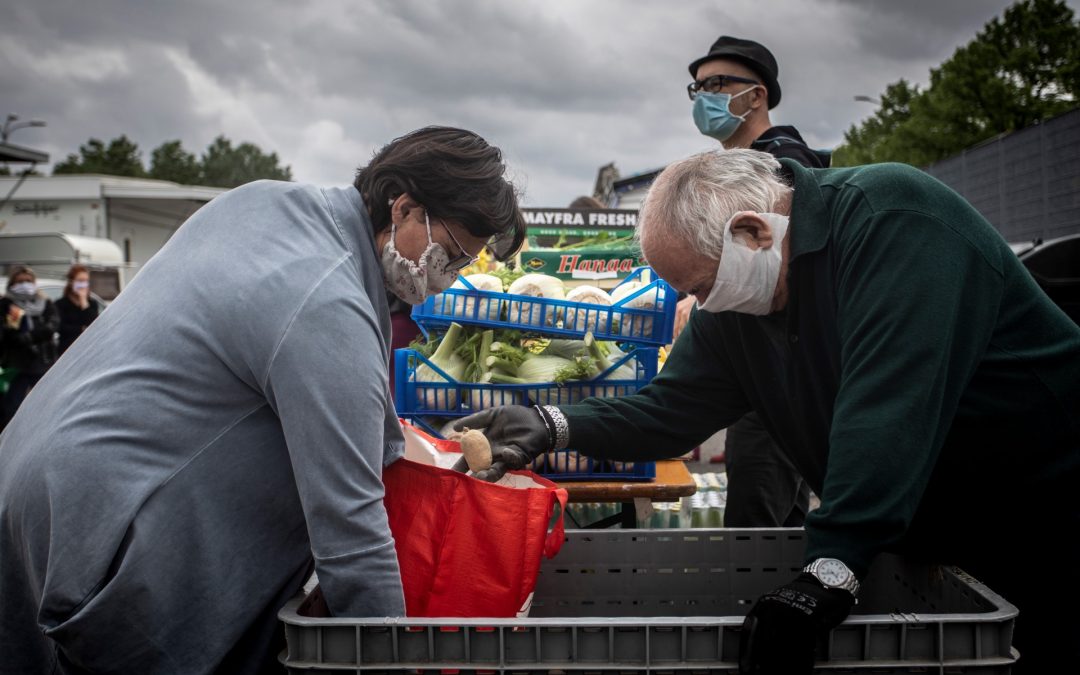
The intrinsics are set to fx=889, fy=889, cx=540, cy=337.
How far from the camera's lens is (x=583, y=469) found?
3.07 m

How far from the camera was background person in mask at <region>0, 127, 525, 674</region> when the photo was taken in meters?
1.59

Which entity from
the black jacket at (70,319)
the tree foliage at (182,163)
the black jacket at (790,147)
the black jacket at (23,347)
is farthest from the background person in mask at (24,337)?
the tree foliage at (182,163)

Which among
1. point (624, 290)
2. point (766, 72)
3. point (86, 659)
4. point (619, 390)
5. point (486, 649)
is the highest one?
point (766, 72)

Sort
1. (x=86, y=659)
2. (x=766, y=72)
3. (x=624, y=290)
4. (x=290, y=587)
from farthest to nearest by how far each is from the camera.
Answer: (x=766, y=72) < (x=624, y=290) < (x=290, y=587) < (x=86, y=659)

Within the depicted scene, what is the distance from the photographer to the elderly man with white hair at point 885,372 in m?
1.50

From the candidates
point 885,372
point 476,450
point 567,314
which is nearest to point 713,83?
point 567,314

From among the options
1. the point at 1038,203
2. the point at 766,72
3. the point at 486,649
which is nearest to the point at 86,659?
the point at 486,649

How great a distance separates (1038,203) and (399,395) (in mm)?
16393

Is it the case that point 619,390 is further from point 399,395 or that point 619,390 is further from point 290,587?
point 290,587

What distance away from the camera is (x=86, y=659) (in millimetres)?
1669

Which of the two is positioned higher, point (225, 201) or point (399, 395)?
point (225, 201)

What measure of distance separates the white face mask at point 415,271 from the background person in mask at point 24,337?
8.95 meters

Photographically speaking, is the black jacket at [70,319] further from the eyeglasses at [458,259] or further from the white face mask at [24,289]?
the eyeglasses at [458,259]

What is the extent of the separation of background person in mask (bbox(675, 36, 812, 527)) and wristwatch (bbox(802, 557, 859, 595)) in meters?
2.25
